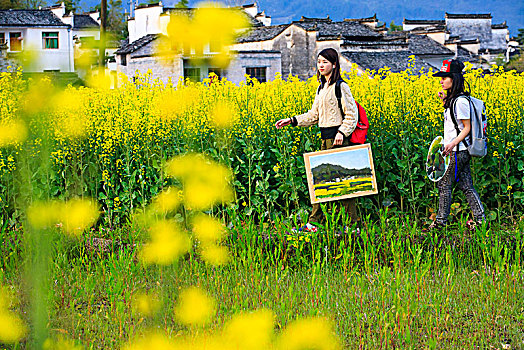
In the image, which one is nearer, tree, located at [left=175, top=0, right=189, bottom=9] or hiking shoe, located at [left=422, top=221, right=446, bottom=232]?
tree, located at [left=175, top=0, right=189, bottom=9]

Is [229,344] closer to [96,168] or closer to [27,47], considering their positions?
[27,47]

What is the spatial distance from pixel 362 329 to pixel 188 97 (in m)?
2.24

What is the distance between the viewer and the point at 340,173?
5.59m

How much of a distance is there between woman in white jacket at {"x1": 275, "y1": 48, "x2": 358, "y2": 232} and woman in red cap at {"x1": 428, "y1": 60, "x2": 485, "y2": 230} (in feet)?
2.71

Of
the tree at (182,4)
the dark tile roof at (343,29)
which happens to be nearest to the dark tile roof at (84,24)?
the tree at (182,4)

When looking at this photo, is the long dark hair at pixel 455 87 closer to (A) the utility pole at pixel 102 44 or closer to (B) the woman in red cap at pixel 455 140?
(B) the woman in red cap at pixel 455 140

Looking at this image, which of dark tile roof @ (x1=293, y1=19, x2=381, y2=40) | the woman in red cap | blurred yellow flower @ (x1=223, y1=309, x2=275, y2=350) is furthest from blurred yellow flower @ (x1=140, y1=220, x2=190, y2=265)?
dark tile roof @ (x1=293, y1=19, x2=381, y2=40)

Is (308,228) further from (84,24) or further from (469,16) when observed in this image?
(469,16)

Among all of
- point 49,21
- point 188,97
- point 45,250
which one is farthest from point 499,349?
point 49,21

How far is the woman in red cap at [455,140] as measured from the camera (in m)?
5.70

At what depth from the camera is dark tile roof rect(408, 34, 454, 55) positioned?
171ft

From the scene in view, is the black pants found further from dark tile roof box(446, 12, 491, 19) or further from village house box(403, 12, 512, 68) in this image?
dark tile roof box(446, 12, 491, 19)

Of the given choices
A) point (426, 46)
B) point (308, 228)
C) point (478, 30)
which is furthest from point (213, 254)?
point (478, 30)

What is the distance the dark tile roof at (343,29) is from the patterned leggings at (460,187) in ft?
124
